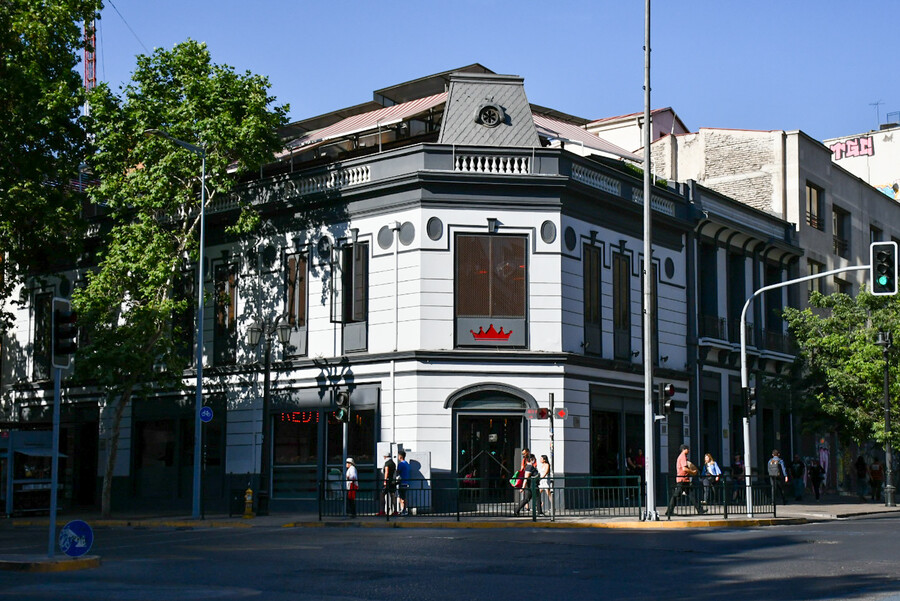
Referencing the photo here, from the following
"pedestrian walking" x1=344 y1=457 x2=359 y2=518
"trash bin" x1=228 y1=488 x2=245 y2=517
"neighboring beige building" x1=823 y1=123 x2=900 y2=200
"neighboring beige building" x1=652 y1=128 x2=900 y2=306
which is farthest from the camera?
"neighboring beige building" x1=823 y1=123 x2=900 y2=200

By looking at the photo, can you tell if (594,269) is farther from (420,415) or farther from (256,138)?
(256,138)

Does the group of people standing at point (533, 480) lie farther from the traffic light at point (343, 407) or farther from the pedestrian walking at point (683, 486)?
the traffic light at point (343, 407)

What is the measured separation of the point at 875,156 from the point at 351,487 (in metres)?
47.8

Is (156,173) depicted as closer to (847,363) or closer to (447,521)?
(447,521)

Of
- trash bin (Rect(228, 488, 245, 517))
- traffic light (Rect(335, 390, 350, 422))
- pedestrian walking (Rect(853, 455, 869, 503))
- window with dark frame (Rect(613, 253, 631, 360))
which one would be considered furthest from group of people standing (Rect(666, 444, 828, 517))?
trash bin (Rect(228, 488, 245, 517))

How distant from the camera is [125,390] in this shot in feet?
101

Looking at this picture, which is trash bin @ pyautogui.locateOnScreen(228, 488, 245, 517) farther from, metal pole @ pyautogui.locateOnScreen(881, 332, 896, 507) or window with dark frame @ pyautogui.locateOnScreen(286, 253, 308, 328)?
metal pole @ pyautogui.locateOnScreen(881, 332, 896, 507)

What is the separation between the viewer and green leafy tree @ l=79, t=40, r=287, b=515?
99.5 ft

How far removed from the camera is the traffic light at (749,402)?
2816cm

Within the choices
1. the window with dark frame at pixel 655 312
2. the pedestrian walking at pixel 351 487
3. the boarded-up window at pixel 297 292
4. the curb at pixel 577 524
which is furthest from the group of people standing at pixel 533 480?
the boarded-up window at pixel 297 292

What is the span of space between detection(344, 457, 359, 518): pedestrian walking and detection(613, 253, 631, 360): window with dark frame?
28.5 ft

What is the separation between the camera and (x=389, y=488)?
2661cm

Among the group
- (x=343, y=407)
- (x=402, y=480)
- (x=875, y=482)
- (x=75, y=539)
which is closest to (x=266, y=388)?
(x=343, y=407)

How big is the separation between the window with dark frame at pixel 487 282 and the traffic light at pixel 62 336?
14.5 m
